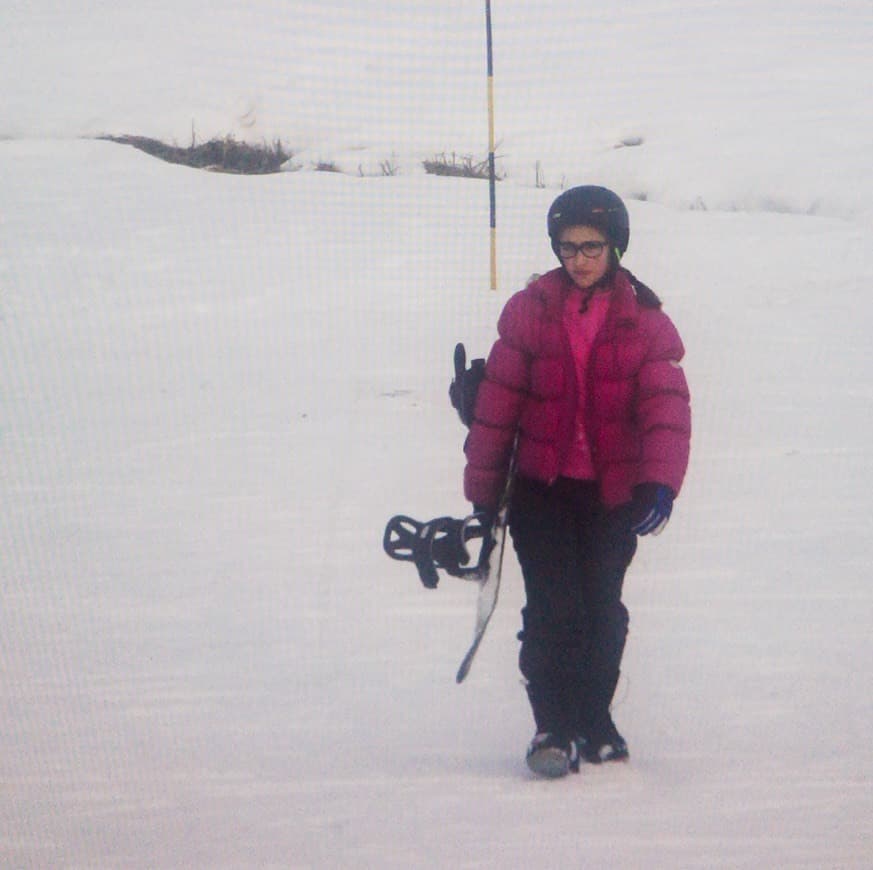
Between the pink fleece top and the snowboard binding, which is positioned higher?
the pink fleece top

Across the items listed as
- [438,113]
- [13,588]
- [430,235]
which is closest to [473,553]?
[13,588]

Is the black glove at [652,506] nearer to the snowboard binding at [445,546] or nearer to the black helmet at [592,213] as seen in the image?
the snowboard binding at [445,546]

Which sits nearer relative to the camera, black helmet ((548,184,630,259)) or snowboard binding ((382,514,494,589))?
black helmet ((548,184,630,259))

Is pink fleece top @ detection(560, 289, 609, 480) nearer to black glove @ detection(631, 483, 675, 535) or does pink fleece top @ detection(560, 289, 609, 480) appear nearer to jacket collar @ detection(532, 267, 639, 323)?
jacket collar @ detection(532, 267, 639, 323)

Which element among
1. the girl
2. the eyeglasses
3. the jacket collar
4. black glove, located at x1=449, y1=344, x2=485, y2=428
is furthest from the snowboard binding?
the eyeglasses

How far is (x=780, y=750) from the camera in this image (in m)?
3.79

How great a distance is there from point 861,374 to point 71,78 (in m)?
10.5

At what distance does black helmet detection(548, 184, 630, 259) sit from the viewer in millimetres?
3502

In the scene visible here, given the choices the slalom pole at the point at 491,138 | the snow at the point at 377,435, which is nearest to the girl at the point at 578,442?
the snow at the point at 377,435

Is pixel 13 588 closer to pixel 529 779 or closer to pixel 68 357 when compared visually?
pixel 529 779

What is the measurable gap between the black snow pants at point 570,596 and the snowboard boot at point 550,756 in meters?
0.04

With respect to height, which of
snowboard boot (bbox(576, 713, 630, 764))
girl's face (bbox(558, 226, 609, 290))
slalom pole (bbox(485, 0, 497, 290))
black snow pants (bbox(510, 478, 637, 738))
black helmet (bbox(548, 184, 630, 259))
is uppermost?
slalom pole (bbox(485, 0, 497, 290))

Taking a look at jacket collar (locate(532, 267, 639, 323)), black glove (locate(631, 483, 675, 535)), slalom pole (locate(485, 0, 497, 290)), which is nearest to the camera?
black glove (locate(631, 483, 675, 535))

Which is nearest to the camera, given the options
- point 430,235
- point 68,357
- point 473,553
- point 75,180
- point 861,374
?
point 473,553
